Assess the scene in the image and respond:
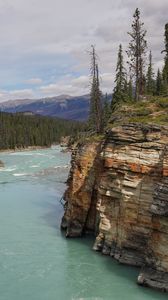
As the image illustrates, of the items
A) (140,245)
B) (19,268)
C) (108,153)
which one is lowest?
(19,268)

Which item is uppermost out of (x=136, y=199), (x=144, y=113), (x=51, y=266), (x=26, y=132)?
(x=144, y=113)

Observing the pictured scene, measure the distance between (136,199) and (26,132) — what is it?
5668 inches

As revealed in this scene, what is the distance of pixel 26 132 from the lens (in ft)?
552

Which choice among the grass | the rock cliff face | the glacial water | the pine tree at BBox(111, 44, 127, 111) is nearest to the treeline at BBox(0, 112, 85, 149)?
the pine tree at BBox(111, 44, 127, 111)

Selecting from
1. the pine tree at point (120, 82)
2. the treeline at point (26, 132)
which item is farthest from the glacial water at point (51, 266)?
the treeline at point (26, 132)

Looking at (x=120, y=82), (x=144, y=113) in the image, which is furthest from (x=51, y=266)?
(x=120, y=82)

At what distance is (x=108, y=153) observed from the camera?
97.2ft

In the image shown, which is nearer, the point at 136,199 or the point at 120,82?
the point at 136,199

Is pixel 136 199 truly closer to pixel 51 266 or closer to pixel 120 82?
pixel 51 266

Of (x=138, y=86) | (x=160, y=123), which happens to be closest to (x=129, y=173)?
(x=160, y=123)

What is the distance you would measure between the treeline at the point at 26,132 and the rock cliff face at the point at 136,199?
12445 cm

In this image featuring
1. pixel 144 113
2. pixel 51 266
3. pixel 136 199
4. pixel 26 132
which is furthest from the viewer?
pixel 26 132

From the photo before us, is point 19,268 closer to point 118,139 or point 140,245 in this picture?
point 140,245

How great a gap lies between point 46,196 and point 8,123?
123909mm
